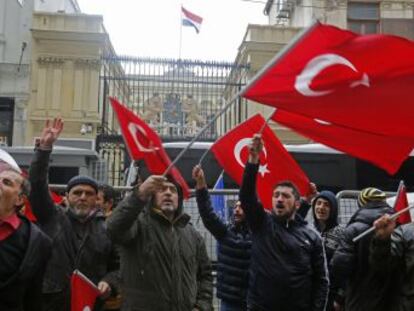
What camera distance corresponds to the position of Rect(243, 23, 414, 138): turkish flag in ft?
15.6

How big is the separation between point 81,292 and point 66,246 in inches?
20.2

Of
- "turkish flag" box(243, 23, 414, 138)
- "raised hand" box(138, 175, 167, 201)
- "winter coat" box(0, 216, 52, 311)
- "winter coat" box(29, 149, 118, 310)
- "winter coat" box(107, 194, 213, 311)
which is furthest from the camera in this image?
"winter coat" box(29, 149, 118, 310)

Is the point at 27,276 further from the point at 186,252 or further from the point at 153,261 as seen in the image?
the point at 186,252

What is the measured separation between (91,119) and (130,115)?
14.6 metres

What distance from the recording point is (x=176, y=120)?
20.4 metres

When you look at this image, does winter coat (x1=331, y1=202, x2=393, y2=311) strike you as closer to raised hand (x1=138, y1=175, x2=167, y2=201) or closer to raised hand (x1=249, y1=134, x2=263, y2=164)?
raised hand (x1=249, y1=134, x2=263, y2=164)

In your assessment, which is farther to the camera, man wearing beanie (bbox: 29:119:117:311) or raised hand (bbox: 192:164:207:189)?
raised hand (bbox: 192:164:207:189)

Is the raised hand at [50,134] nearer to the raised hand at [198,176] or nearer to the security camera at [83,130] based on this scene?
the raised hand at [198,176]

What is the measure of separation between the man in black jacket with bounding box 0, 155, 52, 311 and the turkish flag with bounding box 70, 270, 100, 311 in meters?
1.08

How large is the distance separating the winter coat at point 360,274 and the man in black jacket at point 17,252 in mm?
2627

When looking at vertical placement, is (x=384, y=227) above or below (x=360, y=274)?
above

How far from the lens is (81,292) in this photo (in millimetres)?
4621

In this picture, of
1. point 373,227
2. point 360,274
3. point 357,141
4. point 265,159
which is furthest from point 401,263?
point 265,159

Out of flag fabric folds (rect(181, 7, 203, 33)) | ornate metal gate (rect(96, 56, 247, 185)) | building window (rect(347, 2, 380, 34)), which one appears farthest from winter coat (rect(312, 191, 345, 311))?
flag fabric folds (rect(181, 7, 203, 33))
